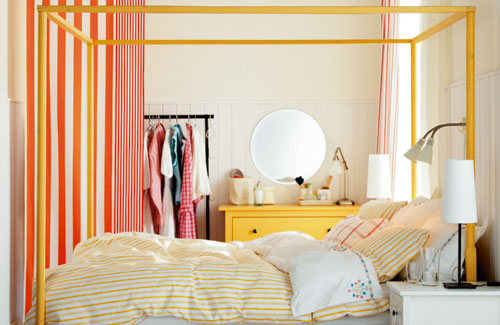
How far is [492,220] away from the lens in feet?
9.05

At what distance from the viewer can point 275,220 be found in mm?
5109

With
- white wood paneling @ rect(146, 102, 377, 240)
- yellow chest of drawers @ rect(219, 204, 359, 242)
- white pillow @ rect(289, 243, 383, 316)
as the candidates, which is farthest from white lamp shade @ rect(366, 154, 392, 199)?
white pillow @ rect(289, 243, 383, 316)

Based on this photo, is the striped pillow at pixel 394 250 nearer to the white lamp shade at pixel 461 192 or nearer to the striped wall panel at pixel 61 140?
the white lamp shade at pixel 461 192

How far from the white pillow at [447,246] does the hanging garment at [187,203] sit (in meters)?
2.66

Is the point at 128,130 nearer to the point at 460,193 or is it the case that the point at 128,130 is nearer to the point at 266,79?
the point at 266,79

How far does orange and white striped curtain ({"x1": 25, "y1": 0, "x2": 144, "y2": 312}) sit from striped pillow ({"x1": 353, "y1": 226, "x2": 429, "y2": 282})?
1.87 metres

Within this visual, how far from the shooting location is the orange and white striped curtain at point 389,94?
16.2 feet

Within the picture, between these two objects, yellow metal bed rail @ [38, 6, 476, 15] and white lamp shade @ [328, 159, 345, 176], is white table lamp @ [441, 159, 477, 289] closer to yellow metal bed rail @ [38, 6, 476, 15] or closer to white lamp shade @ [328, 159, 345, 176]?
yellow metal bed rail @ [38, 6, 476, 15]

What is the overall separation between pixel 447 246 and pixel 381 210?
0.96 meters

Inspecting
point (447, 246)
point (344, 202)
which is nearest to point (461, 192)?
point (447, 246)

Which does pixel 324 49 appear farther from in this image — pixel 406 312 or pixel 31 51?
pixel 406 312

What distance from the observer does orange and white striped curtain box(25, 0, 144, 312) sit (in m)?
3.26

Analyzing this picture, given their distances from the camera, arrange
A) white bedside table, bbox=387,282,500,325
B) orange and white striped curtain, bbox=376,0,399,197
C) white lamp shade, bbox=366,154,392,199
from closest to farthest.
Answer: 1. white bedside table, bbox=387,282,500,325
2. white lamp shade, bbox=366,154,392,199
3. orange and white striped curtain, bbox=376,0,399,197

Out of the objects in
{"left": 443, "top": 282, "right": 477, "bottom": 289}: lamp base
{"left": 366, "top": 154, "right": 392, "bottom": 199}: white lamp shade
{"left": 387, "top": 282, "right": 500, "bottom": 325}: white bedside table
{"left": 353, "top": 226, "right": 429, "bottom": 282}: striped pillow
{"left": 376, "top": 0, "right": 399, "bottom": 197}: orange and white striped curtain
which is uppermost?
{"left": 376, "top": 0, "right": 399, "bottom": 197}: orange and white striped curtain
